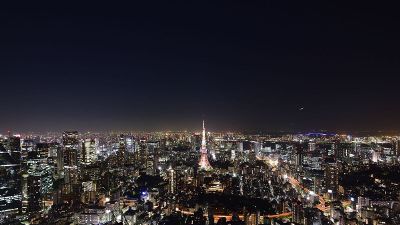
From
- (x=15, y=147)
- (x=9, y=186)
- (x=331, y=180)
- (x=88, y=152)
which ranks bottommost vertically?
(x=331, y=180)

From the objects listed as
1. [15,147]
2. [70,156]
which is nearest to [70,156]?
[70,156]

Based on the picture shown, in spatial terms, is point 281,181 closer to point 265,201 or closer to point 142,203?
point 265,201

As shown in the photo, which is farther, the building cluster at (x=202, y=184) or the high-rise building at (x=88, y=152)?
the high-rise building at (x=88, y=152)

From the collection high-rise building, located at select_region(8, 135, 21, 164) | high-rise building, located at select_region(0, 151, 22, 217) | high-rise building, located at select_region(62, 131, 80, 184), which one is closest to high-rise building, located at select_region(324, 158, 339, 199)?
high-rise building, located at select_region(62, 131, 80, 184)

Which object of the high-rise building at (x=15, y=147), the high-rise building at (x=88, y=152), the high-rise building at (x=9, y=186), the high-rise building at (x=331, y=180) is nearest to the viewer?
the high-rise building at (x=9, y=186)

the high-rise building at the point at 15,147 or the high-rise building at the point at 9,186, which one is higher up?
the high-rise building at the point at 15,147

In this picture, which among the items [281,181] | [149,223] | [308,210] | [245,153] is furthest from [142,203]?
[245,153]

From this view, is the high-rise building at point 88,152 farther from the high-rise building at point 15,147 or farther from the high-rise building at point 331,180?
the high-rise building at point 331,180

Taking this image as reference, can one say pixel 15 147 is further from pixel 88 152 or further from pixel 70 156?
pixel 88 152

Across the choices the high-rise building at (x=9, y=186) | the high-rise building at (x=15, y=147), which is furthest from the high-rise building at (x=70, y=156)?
the high-rise building at (x=9, y=186)
